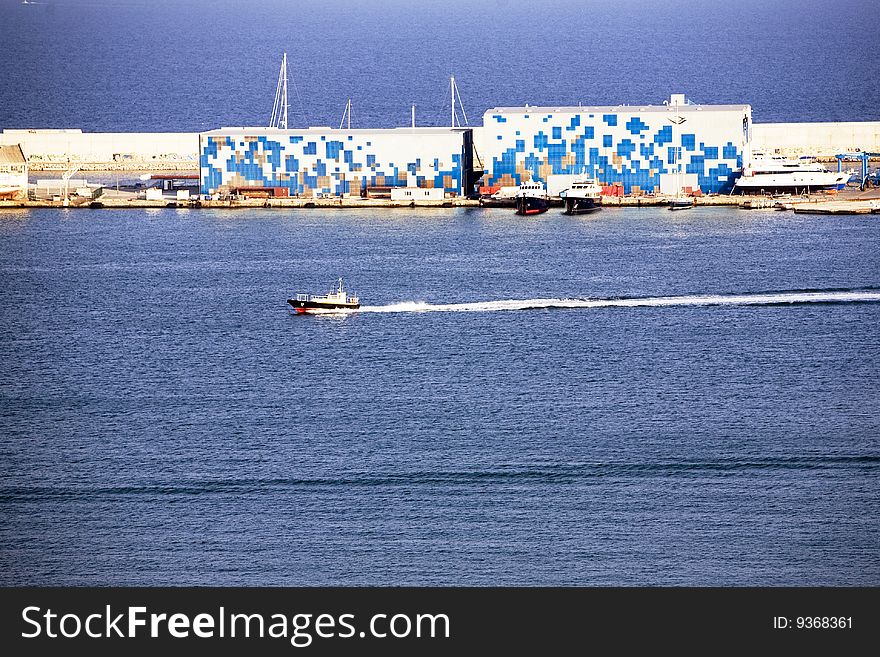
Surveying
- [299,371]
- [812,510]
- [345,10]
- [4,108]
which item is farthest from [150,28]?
[812,510]

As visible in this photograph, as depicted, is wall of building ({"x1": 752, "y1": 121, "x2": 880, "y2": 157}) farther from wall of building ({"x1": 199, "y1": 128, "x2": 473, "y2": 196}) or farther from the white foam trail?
the white foam trail

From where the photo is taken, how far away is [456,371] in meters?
21.2

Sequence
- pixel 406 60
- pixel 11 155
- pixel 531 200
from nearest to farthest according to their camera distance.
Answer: pixel 531 200 → pixel 11 155 → pixel 406 60

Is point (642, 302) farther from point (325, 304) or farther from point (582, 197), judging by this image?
point (582, 197)

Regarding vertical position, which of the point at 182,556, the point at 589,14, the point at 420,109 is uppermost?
the point at 589,14

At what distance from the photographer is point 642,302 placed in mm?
24641

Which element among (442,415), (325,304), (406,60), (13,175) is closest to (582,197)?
(325,304)

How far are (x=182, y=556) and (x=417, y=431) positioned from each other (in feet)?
12.5

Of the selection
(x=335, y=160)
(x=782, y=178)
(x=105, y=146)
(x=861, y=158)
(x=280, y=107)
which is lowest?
(x=782, y=178)

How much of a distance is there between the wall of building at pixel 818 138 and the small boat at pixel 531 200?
699 cm

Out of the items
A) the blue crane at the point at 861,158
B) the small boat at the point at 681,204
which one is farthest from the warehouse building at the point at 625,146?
the blue crane at the point at 861,158

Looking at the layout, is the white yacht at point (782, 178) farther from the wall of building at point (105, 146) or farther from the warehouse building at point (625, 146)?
the wall of building at point (105, 146)

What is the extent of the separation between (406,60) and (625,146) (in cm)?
4152

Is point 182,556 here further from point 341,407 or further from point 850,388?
point 850,388
